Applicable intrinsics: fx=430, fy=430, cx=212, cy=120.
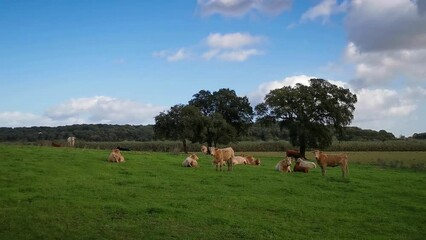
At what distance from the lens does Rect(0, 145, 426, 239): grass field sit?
38.3ft

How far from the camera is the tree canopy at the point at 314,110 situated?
53.7m

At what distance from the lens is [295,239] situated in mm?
11469

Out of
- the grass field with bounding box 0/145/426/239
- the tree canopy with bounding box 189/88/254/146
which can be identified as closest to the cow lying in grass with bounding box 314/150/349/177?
the grass field with bounding box 0/145/426/239

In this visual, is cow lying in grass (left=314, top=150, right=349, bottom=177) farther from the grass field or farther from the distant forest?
the distant forest

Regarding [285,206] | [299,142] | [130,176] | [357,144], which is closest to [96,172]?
[130,176]

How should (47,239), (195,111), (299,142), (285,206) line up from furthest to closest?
(195,111), (299,142), (285,206), (47,239)

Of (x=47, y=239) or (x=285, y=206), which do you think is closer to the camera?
(x=47, y=239)

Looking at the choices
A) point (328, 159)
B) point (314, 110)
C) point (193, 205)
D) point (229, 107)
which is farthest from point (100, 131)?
point (193, 205)

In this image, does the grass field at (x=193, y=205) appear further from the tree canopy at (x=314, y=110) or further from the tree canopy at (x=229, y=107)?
the tree canopy at (x=229, y=107)

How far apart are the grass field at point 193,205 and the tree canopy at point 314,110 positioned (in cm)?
3105

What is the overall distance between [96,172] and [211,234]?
439 inches

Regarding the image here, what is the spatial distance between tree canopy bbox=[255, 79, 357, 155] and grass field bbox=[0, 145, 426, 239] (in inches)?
1223

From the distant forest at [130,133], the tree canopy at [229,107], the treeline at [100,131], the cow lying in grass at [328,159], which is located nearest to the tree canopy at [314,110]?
the tree canopy at [229,107]

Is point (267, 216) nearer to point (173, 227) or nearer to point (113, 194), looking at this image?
point (173, 227)
